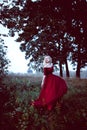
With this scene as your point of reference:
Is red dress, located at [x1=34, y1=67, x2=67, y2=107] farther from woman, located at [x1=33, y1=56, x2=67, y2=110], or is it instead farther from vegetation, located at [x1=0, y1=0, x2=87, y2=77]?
vegetation, located at [x1=0, y1=0, x2=87, y2=77]

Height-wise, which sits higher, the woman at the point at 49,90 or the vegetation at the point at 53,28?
the vegetation at the point at 53,28

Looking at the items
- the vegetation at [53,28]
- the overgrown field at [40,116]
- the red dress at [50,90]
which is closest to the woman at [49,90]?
the red dress at [50,90]

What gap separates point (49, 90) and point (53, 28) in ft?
66.1

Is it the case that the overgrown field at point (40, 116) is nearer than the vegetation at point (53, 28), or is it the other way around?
the overgrown field at point (40, 116)

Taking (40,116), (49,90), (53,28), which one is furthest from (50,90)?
(53,28)

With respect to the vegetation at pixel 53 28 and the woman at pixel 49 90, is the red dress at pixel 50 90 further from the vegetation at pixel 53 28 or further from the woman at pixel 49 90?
the vegetation at pixel 53 28

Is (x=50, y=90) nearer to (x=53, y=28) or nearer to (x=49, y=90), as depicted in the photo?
(x=49, y=90)

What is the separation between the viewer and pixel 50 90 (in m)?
13.4

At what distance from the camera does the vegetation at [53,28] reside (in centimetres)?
3291

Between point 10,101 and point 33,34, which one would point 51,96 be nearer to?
point 10,101

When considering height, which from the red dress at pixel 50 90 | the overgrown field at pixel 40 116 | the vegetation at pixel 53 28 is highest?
the vegetation at pixel 53 28

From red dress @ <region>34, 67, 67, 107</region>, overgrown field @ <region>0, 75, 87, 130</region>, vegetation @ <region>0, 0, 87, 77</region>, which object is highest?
vegetation @ <region>0, 0, 87, 77</region>

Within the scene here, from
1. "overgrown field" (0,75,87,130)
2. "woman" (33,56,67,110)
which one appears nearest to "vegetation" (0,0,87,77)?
"overgrown field" (0,75,87,130)

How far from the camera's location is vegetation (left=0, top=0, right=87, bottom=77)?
32906 mm
